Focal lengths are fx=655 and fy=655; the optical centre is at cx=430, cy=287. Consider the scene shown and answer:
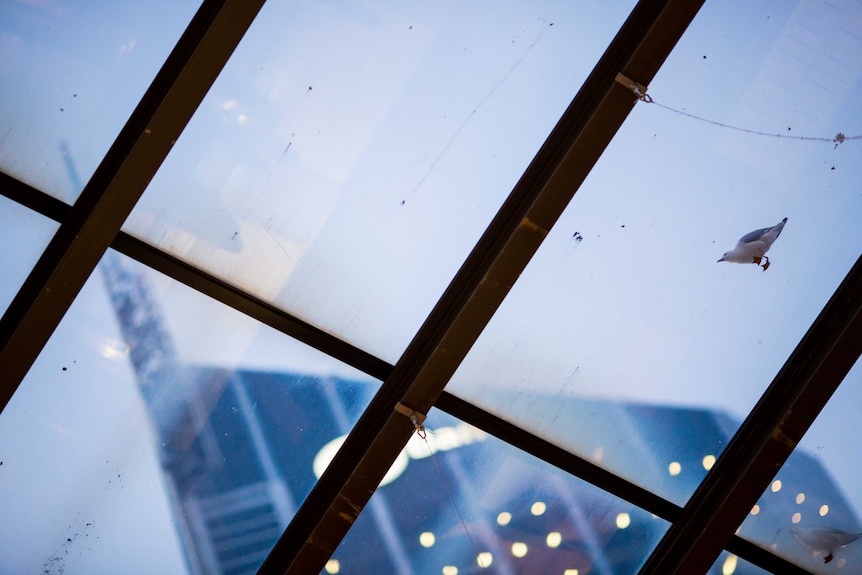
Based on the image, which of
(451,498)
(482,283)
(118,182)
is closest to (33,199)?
(118,182)

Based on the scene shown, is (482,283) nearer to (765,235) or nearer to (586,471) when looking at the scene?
(586,471)

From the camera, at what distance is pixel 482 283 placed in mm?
2570

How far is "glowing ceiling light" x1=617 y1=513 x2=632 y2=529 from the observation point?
122 inches

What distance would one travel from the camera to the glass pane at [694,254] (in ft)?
8.83

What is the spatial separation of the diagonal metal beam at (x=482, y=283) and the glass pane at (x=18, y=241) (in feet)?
4.81

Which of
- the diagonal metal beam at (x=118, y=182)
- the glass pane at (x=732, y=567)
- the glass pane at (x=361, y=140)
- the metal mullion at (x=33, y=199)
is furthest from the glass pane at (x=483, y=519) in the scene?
the metal mullion at (x=33, y=199)

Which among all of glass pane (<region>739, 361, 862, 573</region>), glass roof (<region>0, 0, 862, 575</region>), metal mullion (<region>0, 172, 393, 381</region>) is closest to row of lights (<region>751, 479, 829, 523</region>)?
glass pane (<region>739, 361, 862, 573</region>)

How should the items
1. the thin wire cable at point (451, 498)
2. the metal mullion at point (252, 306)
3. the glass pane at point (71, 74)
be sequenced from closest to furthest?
the glass pane at point (71, 74)
the metal mullion at point (252, 306)
the thin wire cable at point (451, 498)

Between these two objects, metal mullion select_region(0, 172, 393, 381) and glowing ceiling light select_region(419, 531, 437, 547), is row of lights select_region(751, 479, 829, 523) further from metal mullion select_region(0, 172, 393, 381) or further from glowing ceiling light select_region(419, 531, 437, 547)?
metal mullion select_region(0, 172, 393, 381)

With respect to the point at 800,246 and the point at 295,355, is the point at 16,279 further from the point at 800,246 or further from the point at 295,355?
the point at 800,246

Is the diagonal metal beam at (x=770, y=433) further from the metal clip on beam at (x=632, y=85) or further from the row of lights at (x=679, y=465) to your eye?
the metal clip on beam at (x=632, y=85)

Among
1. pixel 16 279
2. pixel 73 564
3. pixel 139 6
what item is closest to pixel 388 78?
pixel 139 6

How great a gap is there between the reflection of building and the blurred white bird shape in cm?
6

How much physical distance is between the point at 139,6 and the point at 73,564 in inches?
92.7
